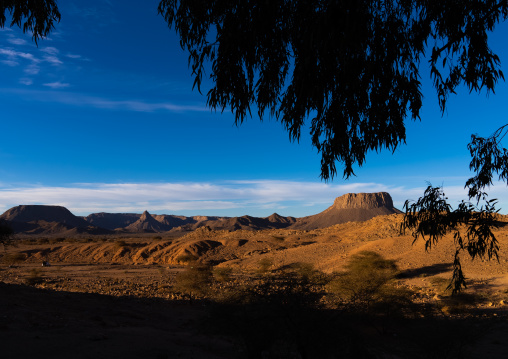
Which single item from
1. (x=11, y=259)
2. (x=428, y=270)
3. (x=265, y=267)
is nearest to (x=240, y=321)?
(x=265, y=267)

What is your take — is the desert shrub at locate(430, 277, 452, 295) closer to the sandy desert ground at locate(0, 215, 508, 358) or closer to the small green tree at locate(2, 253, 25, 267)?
the sandy desert ground at locate(0, 215, 508, 358)

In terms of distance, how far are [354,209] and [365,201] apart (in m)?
5.94

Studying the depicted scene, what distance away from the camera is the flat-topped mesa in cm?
12431

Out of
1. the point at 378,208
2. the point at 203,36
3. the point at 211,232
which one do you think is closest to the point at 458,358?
the point at 203,36

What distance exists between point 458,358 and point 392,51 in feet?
22.7

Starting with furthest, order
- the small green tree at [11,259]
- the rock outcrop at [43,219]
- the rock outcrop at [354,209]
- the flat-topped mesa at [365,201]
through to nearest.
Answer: the rock outcrop at [43,219] → the flat-topped mesa at [365,201] → the rock outcrop at [354,209] → the small green tree at [11,259]

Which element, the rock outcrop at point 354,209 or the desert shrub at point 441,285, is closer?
the desert shrub at point 441,285

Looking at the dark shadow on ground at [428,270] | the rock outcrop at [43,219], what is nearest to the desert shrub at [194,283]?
the dark shadow on ground at [428,270]

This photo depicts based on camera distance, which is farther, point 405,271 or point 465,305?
point 405,271

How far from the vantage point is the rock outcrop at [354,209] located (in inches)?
4688

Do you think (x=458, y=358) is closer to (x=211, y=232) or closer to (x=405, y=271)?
(x=405, y=271)

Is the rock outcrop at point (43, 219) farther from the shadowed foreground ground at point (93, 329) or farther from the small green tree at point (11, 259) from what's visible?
the shadowed foreground ground at point (93, 329)

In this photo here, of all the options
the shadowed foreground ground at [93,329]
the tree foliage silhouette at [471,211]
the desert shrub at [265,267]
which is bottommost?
the desert shrub at [265,267]

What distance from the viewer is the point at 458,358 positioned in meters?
7.64
